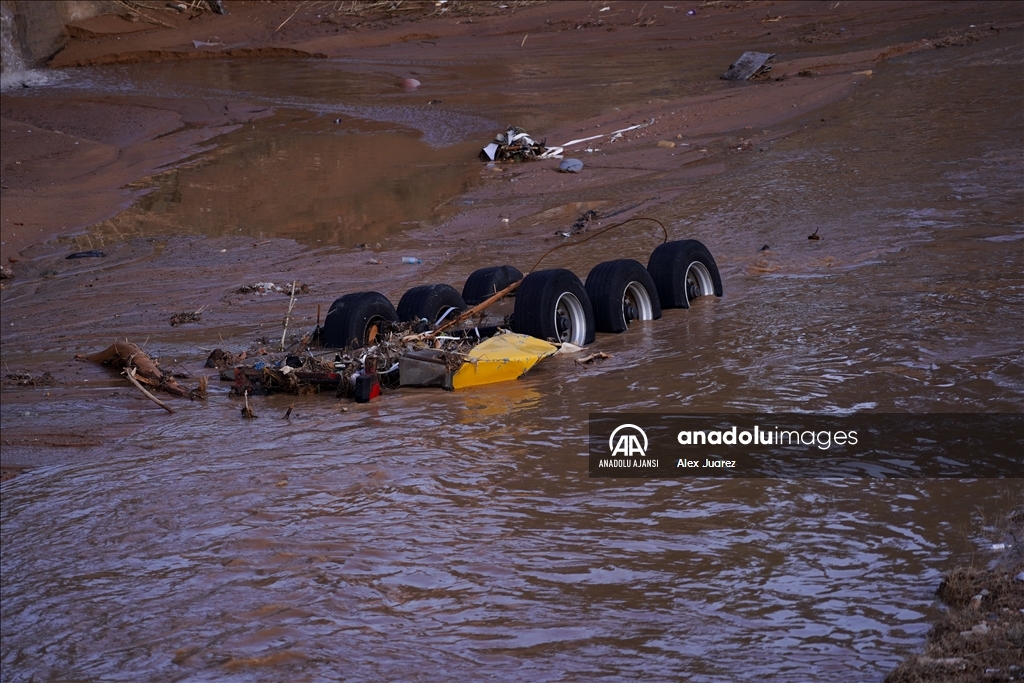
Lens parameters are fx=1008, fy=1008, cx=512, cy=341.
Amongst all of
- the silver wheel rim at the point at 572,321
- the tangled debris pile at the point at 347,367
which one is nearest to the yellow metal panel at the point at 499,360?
the tangled debris pile at the point at 347,367

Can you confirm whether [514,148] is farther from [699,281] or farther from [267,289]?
[699,281]

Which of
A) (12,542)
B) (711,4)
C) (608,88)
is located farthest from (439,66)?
(12,542)

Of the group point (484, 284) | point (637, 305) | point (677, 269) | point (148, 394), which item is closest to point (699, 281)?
point (677, 269)

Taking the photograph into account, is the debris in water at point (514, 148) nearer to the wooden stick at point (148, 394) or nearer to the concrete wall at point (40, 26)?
the wooden stick at point (148, 394)

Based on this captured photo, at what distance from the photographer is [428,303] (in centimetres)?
935

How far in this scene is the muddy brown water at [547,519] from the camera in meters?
4.58

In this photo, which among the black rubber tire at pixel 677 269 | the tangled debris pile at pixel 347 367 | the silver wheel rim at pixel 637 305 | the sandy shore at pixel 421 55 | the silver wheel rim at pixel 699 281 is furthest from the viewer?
the sandy shore at pixel 421 55

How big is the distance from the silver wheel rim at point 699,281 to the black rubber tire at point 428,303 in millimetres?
2328

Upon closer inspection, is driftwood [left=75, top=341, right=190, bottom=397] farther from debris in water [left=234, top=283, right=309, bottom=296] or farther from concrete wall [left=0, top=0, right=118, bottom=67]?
concrete wall [left=0, top=0, right=118, bottom=67]

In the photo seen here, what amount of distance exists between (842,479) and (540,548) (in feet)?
6.07

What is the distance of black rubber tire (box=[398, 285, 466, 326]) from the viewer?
9.33m

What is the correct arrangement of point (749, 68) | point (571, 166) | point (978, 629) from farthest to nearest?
1. point (749, 68)
2. point (571, 166)
3. point (978, 629)

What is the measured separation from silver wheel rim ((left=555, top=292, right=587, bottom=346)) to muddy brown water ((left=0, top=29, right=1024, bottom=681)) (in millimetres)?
449

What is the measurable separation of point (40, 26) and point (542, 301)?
27813 millimetres
